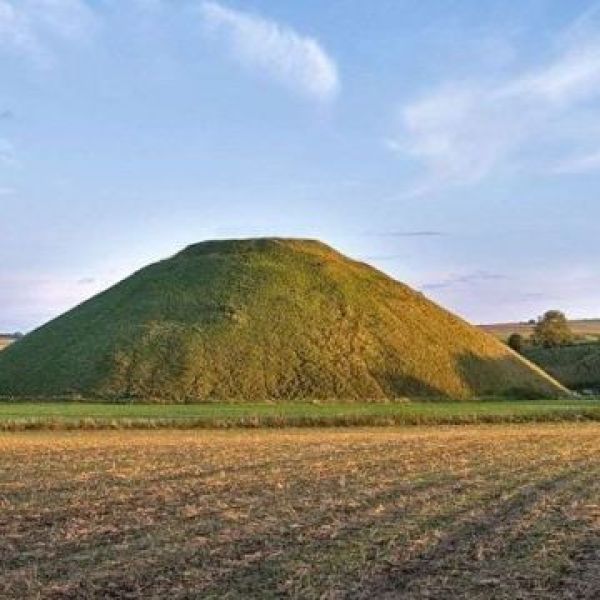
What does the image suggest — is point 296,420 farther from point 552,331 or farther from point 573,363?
point 552,331

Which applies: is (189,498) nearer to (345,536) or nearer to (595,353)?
(345,536)

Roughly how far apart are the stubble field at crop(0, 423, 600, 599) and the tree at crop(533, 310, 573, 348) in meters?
104

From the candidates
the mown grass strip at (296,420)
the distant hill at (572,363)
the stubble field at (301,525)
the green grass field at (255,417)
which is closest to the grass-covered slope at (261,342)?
the distant hill at (572,363)

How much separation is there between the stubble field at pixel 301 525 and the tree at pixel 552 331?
104 meters

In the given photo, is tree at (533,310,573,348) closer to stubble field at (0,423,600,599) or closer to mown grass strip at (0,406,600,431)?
mown grass strip at (0,406,600,431)

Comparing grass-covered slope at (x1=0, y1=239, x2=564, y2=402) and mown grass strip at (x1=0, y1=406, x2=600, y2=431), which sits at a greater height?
grass-covered slope at (x1=0, y1=239, x2=564, y2=402)

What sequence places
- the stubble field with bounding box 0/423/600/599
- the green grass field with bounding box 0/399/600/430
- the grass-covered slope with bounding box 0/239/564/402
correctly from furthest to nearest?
the grass-covered slope with bounding box 0/239/564/402 < the green grass field with bounding box 0/399/600/430 < the stubble field with bounding box 0/423/600/599

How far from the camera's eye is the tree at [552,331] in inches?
5290

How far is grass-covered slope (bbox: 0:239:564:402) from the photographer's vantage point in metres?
86.3

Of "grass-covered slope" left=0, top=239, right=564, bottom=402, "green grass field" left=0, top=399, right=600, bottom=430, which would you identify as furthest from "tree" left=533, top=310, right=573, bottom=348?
"green grass field" left=0, top=399, right=600, bottom=430

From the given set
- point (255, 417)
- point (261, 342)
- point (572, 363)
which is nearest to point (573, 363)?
point (572, 363)

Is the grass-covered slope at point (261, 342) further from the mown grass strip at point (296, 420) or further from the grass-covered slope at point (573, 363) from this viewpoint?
the mown grass strip at point (296, 420)

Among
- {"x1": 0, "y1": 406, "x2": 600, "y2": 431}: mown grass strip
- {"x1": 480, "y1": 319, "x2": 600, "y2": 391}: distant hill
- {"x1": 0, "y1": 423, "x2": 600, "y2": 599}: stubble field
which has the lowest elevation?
{"x1": 0, "y1": 423, "x2": 600, "y2": 599}: stubble field

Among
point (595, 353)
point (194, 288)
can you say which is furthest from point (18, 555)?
point (595, 353)
